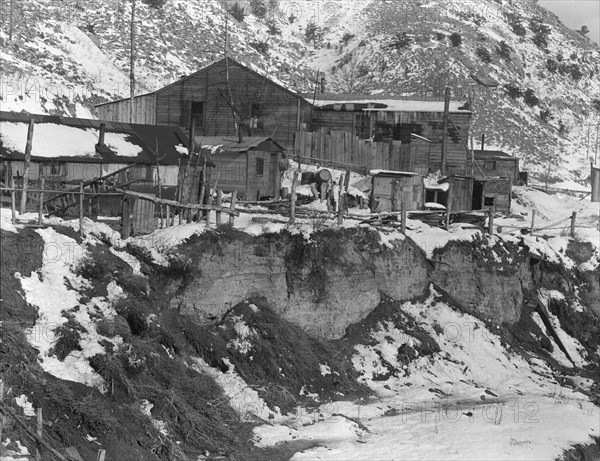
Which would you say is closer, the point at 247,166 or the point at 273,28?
the point at 247,166

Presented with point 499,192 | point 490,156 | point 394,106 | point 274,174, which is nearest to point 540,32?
point 490,156

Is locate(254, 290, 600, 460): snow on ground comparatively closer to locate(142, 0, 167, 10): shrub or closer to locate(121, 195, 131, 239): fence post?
locate(121, 195, 131, 239): fence post

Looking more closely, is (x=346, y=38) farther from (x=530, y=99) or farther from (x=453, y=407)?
(x=453, y=407)

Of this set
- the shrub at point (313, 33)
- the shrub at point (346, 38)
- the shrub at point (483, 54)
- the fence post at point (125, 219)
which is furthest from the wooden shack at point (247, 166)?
the shrub at point (313, 33)

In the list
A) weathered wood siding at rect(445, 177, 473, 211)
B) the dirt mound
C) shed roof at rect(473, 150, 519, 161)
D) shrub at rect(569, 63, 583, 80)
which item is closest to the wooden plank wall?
weathered wood siding at rect(445, 177, 473, 211)

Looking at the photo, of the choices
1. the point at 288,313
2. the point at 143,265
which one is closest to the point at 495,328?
the point at 288,313

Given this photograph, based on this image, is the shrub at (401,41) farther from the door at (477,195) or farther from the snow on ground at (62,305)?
the snow on ground at (62,305)
